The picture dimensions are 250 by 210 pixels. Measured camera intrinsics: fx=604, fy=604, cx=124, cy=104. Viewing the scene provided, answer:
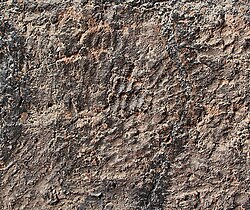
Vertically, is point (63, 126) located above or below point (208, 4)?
below

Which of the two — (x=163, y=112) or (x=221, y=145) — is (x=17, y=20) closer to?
(x=163, y=112)

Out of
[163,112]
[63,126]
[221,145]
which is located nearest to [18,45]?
Answer: [63,126]

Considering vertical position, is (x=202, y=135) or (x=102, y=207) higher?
(x=202, y=135)

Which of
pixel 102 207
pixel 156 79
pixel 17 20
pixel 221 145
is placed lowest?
pixel 102 207

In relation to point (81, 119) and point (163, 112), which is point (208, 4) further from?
point (81, 119)

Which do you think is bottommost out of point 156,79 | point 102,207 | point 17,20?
point 102,207

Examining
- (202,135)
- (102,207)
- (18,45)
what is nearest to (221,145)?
(202,135)
